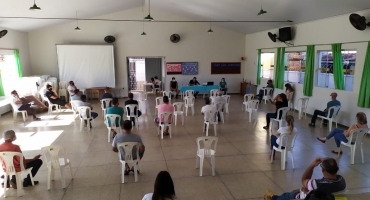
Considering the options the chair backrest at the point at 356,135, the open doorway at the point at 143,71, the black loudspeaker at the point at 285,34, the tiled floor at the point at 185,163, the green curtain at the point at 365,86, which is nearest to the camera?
the tiled floor at the point at 185,163

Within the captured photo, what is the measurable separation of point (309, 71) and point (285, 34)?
1.79 m

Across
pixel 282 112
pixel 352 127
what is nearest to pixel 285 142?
pixel 352 127

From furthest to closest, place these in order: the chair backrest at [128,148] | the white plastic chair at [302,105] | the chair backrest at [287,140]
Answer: the white plastic chair at [302,105] < the chair backrest at [287,140] < the chair backrest at [128,148]

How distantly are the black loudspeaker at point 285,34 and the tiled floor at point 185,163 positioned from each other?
12.0 feet

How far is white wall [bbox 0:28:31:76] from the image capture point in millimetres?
9570

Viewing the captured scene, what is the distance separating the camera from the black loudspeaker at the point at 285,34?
31.0ft

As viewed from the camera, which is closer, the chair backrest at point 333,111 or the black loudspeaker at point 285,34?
the chair backrest at point 333,111

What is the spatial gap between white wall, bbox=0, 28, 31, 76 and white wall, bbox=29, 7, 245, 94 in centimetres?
41

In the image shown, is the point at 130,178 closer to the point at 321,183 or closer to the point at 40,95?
the point at 321,183

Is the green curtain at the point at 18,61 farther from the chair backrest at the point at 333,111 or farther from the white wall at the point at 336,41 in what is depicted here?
the chair backrest at the point at 333,111

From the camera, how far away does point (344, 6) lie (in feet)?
21.4

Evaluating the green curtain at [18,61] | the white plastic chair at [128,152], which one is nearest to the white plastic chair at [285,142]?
the white plastic chair at [128,152]

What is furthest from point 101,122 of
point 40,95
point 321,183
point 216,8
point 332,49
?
point 332,49

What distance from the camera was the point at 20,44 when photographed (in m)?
11.0
